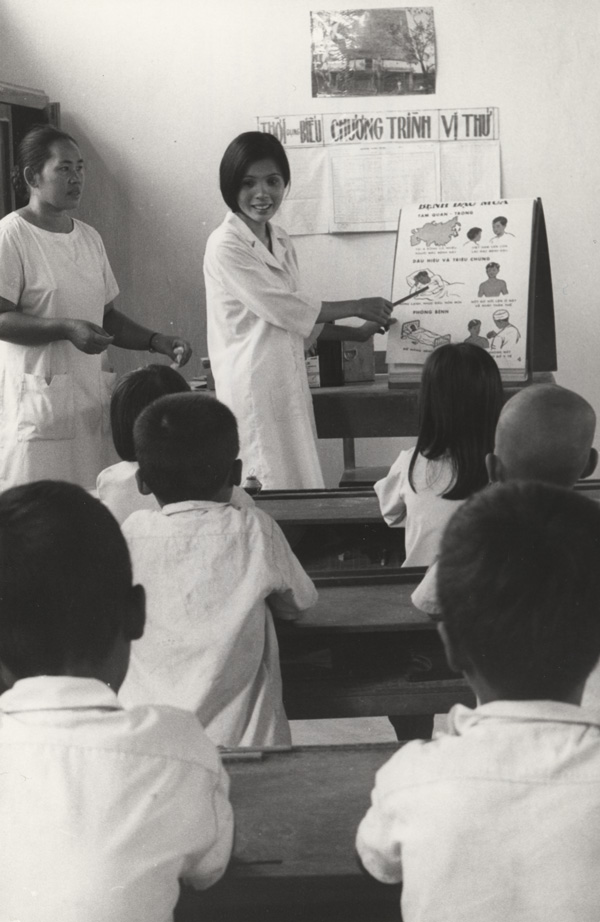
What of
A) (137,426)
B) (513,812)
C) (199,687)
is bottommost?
(199,687)

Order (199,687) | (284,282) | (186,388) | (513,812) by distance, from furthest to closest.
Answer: (284,282), (186,388), (199,687), (513,812)

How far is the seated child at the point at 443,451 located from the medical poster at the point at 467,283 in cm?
147

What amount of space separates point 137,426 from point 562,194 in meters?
3.57

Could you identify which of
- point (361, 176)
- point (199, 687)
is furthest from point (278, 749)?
point (361, 176)

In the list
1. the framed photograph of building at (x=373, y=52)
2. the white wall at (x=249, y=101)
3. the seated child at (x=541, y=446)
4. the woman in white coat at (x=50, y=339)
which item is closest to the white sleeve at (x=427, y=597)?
the seated child at (x=541, y=446)

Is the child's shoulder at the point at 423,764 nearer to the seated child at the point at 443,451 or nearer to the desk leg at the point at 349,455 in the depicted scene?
the seated child at the point at 443,451

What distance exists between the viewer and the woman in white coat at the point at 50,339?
3201 mm

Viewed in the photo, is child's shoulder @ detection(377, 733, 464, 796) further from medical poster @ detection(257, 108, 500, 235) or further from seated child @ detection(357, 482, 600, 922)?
medical poster @ detection(257, 108, 500, 235)

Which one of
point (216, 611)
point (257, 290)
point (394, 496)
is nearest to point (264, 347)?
point (257, 290)

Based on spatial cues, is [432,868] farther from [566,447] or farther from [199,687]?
[566,447]

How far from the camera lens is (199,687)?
1690 mm

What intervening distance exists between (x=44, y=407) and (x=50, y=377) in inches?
3.5

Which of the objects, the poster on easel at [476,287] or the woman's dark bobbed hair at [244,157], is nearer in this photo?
the woman's dark bobbed hair at [244,157]

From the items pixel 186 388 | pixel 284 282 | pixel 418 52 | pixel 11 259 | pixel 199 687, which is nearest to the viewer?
pixel 199 687
